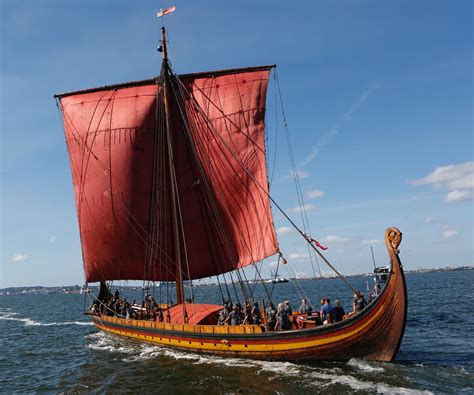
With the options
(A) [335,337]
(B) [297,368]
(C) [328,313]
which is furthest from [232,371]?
(C) [328,313]

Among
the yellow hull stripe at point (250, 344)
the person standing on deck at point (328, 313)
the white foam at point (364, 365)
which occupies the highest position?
the person standing on deck at point (328, 313)

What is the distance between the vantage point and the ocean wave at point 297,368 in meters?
14.8

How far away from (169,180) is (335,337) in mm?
16192

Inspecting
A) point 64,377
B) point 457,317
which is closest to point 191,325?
point 64,377

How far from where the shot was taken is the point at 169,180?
2931 centimetres

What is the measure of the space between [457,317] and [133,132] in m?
26.9

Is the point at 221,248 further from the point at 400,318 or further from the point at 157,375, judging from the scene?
the point at 400,318

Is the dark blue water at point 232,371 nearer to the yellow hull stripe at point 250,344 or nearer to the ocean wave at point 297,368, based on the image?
the ocean wave at point 297,368

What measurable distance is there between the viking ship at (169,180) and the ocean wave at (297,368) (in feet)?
3.75

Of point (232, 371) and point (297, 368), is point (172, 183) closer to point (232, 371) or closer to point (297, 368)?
point (232, 371)

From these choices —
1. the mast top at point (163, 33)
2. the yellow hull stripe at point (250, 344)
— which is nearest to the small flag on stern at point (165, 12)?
the mast top at point (163, 33)

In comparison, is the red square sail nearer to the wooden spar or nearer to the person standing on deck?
the wooden spar

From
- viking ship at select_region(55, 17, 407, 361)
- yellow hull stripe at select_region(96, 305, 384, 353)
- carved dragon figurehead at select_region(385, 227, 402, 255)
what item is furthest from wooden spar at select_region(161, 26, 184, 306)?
carved dragon figurehead at select_region(385, 227, 402, 255)

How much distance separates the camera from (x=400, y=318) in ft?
52.6
